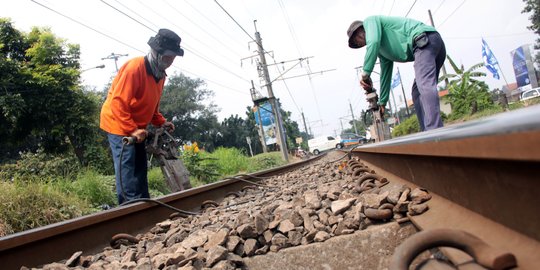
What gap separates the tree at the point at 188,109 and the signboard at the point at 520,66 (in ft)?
138

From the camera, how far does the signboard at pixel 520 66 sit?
38.2 m

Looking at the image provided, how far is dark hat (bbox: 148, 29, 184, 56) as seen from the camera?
432cm

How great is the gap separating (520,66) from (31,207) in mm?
45024

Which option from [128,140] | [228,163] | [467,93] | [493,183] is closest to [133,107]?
[128,140]

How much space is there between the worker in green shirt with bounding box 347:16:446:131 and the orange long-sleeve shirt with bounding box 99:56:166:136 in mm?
2322

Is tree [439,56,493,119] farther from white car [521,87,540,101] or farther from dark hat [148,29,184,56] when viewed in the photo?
dark hat [148,29,184,56]

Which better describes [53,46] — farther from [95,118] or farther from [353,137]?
[353,137]

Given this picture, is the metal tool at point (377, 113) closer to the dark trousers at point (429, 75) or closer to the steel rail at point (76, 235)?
the dark trousers at point (429, 75)

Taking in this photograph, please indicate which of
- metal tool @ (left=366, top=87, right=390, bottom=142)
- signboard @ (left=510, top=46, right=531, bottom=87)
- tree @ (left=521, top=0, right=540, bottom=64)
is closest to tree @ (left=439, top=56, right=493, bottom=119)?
metal tool @ (left=366, top=87, right=390, bottom=142)

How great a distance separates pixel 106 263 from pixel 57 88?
16.9 metres

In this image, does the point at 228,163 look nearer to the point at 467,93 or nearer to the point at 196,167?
the point at 196,167

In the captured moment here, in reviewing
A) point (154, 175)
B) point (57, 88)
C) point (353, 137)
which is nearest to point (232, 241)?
point (154, 175)

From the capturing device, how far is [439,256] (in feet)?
3.66

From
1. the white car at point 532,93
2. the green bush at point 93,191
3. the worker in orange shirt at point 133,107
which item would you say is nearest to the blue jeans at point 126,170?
the worker in orange shirt at point 133,107
